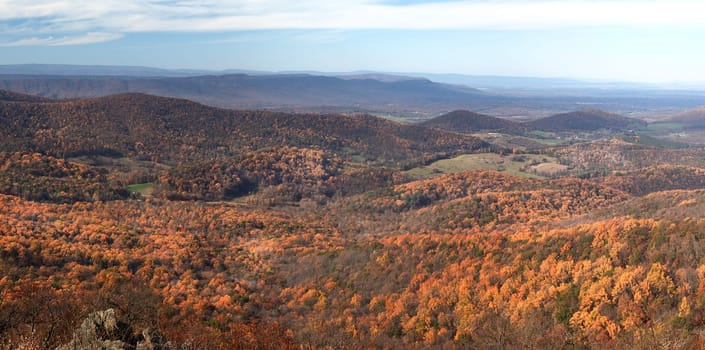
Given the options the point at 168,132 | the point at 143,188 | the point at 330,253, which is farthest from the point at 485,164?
the point at 168,132

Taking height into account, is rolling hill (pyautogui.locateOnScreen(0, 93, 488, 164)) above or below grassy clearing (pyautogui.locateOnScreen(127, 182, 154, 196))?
above

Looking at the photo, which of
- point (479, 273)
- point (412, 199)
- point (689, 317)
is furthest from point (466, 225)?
point (689, 317)

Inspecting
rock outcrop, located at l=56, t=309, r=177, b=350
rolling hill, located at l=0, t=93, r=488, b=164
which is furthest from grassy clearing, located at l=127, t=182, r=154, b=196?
rock outcrop, located at l=56, t=309, r=177, b=350

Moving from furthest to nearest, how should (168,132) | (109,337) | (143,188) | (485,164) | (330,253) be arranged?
(168,132) < (485,164) < (143,188) < (330,253) < (109,337)

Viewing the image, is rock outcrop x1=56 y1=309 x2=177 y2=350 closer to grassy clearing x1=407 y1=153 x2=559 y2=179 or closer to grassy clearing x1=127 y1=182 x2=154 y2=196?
grassy clearing x1=127 y1=182 x2=154 y2=196

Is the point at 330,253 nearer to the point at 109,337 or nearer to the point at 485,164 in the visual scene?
the point at 109,337

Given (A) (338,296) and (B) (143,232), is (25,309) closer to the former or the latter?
(A) (338,296)

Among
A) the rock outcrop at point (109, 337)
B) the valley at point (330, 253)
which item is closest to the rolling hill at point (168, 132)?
the valley at point (330, 253)
